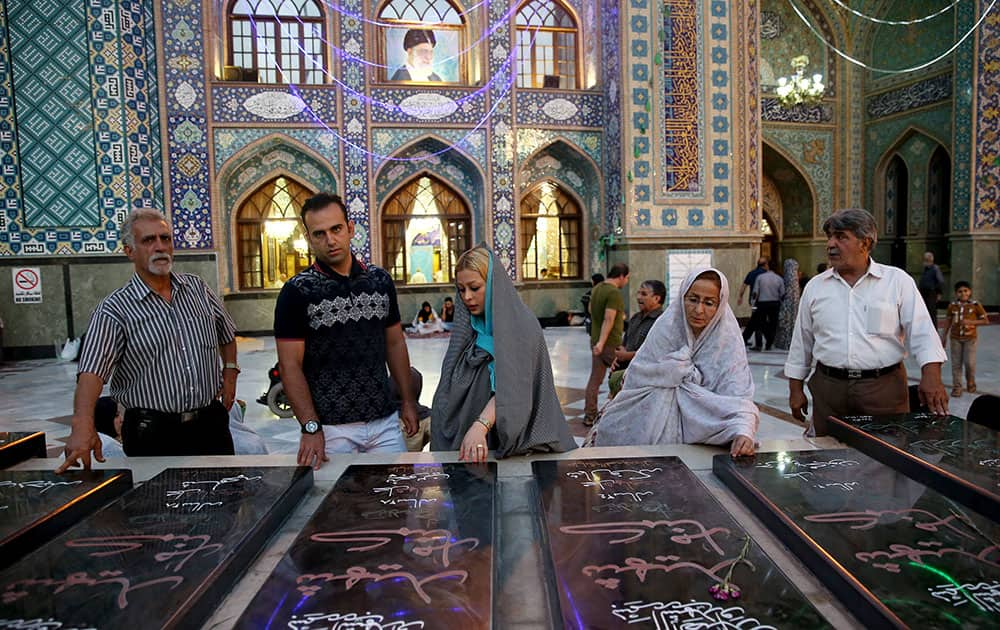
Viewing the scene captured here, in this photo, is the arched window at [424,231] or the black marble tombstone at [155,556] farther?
the arched window at [424,231]

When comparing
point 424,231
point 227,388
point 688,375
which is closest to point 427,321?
point 424,231

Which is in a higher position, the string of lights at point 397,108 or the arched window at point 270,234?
the string of lights at point 397,108

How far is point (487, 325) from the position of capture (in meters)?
2.04

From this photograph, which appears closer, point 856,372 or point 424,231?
point 856,372

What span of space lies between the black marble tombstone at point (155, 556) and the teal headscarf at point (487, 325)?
67cm

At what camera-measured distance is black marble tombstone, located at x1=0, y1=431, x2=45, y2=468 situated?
73.1 inches

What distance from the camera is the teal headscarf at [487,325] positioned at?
195 centimetres

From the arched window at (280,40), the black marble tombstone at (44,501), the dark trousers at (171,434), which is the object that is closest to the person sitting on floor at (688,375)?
the dark trousers at (171,434)

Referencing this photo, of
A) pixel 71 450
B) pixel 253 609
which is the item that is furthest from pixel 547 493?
pixel 71 450

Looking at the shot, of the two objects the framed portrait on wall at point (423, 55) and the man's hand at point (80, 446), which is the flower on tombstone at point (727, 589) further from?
the framed portrait on wall at point (423, 55)

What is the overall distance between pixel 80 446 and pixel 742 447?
1.80 meters

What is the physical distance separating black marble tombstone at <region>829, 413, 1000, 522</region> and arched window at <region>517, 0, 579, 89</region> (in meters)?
10.7

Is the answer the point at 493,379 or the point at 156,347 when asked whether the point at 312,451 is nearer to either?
the point at 493,379

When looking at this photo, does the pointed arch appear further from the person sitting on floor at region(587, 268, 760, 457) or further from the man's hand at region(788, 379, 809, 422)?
the person sitting on floor at region(587, 268, 760, 457)
